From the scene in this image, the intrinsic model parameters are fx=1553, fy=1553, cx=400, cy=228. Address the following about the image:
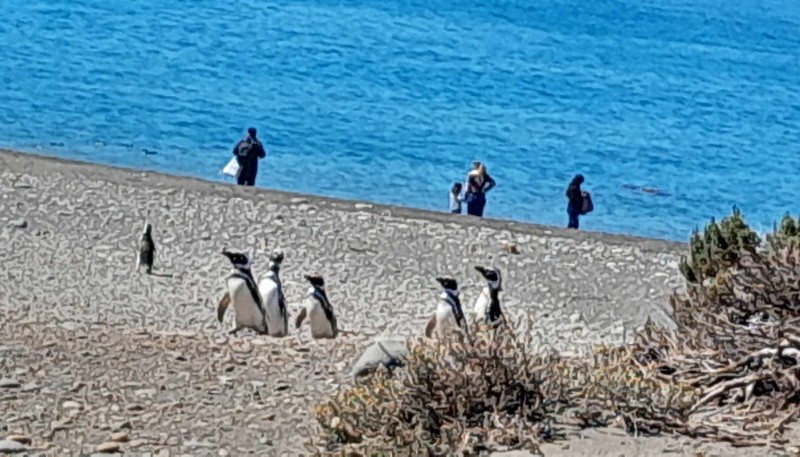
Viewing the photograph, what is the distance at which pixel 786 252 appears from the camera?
26.1ft

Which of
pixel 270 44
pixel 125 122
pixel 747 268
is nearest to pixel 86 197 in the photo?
pixel 747 268

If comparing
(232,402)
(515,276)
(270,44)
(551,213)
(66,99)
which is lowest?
(232,402)

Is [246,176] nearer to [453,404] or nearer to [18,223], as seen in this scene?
[18,223]

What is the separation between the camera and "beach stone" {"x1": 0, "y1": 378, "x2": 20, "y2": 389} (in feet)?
28.0

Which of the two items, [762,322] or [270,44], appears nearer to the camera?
[762,322]

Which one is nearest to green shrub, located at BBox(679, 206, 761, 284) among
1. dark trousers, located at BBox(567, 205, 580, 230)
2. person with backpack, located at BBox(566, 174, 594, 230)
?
person with backpack, located at BBox(566, 174, 594, 230)

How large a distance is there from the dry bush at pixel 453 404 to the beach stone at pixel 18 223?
10227 mm

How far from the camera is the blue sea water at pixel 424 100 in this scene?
31422mm

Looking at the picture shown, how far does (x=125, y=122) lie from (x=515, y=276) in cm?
1968

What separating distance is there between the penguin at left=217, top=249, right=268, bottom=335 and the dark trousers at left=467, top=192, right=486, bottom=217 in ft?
25.3

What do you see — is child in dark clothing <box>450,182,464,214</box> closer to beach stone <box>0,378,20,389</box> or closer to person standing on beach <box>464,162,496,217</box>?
person standing on beach <box>464,162,496,217</box>

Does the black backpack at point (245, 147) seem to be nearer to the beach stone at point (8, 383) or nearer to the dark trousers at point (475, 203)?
the dark trousers at point (475, 203)

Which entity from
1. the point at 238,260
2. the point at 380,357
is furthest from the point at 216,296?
the point at 380,357

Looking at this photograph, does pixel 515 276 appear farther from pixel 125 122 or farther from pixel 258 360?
pixel 125 122
